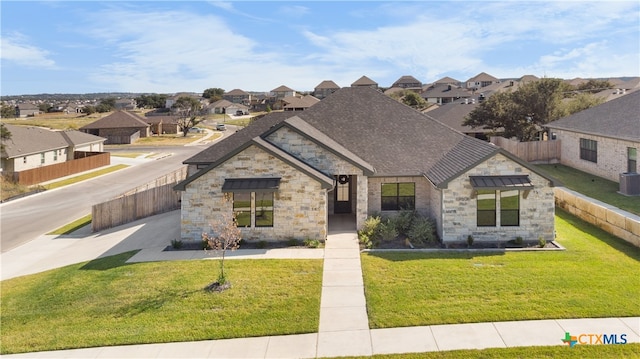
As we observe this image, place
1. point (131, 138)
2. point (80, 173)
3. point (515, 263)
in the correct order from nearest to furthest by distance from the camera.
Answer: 1. point (515, 263)
2. point (80, 173)
3. point (131, 138)

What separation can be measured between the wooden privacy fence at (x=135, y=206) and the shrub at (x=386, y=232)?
1066 cm

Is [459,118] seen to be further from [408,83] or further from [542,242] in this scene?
[408,83]

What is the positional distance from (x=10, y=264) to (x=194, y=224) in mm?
8320

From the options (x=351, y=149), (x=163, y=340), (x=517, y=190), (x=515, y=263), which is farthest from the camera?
(x=351, y=149)

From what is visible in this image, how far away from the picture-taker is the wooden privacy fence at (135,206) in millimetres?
23045

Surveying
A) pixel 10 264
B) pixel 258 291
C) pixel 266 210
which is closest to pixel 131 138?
pixel 10 264

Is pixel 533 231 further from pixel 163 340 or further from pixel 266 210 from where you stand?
pixel 163 340

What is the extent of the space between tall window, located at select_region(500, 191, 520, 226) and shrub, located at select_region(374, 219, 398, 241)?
14.4 ft

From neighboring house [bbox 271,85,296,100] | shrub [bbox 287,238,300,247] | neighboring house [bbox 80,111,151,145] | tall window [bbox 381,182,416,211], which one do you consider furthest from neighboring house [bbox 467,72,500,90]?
shrub [bbox 287,238,300,247]

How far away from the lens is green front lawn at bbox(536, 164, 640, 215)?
23.1 meters

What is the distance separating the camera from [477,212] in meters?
17.8

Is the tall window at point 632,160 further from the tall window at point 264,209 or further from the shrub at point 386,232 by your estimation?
the tall window at point 264,209

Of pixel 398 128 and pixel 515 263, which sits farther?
pixel 398 128

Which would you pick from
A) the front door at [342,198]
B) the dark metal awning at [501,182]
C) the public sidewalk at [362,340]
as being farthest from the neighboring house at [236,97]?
the public sidewalk at [362,340]
